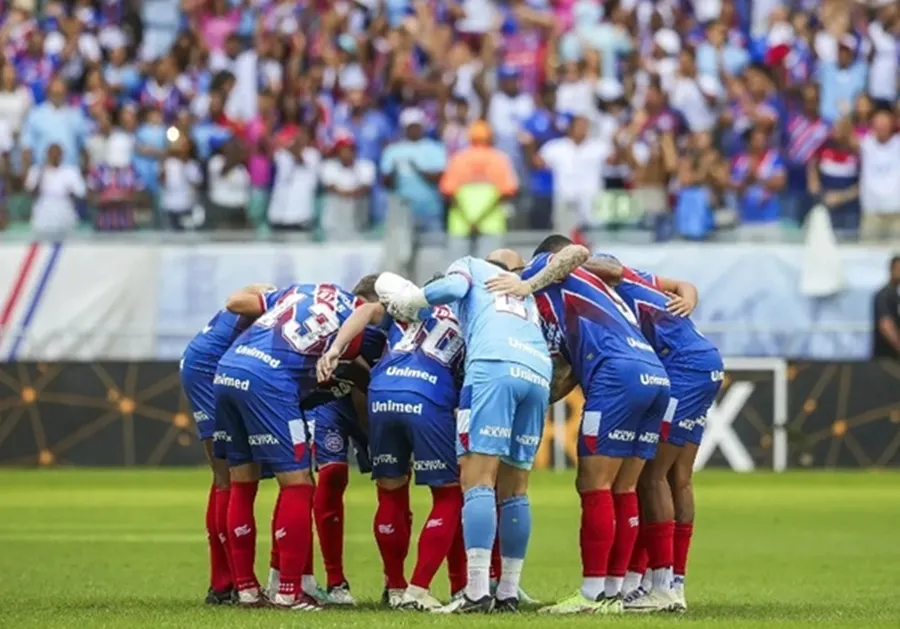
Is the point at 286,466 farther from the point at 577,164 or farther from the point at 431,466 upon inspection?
the point at 577,164

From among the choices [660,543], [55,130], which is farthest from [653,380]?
[55,130]

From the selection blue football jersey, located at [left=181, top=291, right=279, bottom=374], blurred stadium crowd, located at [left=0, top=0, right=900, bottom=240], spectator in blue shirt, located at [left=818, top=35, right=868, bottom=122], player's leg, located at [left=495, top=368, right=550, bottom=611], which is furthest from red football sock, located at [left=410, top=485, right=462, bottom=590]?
spectator in blue shirt, located at [left=818, top=35, right=868, bottom=122]

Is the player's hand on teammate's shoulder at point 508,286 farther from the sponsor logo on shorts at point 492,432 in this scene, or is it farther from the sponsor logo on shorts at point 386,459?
the sponsor logo on shorts at point 386,459

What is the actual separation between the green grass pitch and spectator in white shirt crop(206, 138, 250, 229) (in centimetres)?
345

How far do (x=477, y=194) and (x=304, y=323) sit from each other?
14.1m

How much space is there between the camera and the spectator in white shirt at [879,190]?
2819cm

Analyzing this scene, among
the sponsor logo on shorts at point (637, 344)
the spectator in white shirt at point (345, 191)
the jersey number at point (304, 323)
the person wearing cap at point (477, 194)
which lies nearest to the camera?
the sponsor logo on shorts at point (637, 344)

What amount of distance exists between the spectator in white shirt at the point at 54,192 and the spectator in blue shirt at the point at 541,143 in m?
6.21

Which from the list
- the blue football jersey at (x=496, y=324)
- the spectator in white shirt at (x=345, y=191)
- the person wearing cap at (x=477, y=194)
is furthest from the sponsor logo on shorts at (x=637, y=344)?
the spectator in white shirt at (x=345, y=191)

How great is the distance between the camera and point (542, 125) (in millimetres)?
30109

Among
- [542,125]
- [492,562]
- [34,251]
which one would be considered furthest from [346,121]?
[492,562]

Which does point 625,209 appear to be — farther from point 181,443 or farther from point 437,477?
point 437,477

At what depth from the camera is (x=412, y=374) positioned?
13.7 metres

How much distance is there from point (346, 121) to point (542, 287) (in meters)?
17.3
